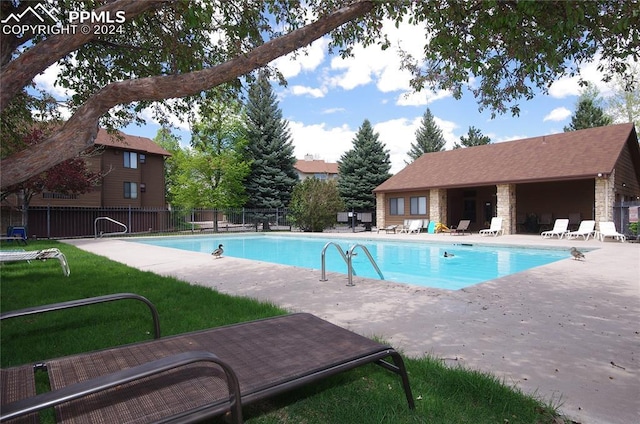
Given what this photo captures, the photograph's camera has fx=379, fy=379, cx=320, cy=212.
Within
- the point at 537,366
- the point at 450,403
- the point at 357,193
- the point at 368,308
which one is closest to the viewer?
the point at 450,403

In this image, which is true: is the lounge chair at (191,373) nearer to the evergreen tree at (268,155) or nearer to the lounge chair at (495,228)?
the lounge chair at (495,228)

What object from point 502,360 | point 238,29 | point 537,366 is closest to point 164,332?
point 502,360

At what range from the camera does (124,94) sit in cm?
311

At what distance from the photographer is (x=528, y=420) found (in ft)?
7.82

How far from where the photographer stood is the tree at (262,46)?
2982 millimetres

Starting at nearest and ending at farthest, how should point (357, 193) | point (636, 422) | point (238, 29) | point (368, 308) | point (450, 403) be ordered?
point (636, 422) < point (450, 403) < point (368, 308) < point (238, 29) < point (357, 193)

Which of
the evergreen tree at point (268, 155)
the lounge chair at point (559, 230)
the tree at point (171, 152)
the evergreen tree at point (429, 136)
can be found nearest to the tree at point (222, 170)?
the evergreen tree at point (268, 155)

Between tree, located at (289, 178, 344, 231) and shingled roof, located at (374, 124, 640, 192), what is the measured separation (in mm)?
3453

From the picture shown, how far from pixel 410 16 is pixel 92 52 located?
→ 5311 millimetres

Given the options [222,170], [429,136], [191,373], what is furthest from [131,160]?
[429,136]

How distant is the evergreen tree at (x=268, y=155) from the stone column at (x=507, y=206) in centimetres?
1695

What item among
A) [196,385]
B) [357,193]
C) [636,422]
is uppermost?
[357,193]

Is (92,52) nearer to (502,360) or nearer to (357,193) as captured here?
(502,360)

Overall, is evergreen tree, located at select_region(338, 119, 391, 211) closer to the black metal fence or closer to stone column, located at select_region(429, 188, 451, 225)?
the black metal fence
